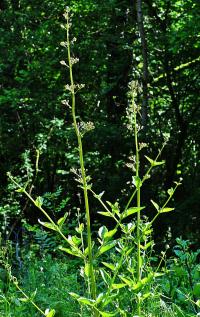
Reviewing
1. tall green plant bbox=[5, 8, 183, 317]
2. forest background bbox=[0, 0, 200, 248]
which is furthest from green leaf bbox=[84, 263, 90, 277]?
forest background bbox=[0, 0, 200, 248]

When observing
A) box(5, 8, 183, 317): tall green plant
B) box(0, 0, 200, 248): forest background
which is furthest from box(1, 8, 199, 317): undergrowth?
box(0, 0, 200, 248): forest background

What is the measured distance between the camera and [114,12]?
7773 mm

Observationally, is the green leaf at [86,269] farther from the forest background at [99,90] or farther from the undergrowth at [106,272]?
the forest background at [99,90]

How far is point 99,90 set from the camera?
26.8 feet

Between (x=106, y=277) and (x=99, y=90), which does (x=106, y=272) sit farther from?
(x=99, y=90)

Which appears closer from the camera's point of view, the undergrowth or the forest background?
the undergrowth

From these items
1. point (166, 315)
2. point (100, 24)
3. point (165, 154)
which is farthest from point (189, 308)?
point (100, 24)

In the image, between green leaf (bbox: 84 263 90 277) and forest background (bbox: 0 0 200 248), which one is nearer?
green leaf (bbox: 84 263 90 277)

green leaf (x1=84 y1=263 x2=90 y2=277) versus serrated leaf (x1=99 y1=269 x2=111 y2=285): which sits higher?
green leaf (x1=84 y1=263 x2=90 y2=277)

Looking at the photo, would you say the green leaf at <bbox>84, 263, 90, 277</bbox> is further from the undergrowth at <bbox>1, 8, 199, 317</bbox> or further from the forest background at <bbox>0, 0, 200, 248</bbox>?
the forest background at <bbox>0, 0, 200, 248</bbox>

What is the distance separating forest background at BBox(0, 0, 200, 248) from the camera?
7324 mm

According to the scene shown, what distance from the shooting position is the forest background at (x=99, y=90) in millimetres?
7324

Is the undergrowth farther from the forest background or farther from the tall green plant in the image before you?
the forest background

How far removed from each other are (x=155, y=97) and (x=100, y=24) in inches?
47.7
